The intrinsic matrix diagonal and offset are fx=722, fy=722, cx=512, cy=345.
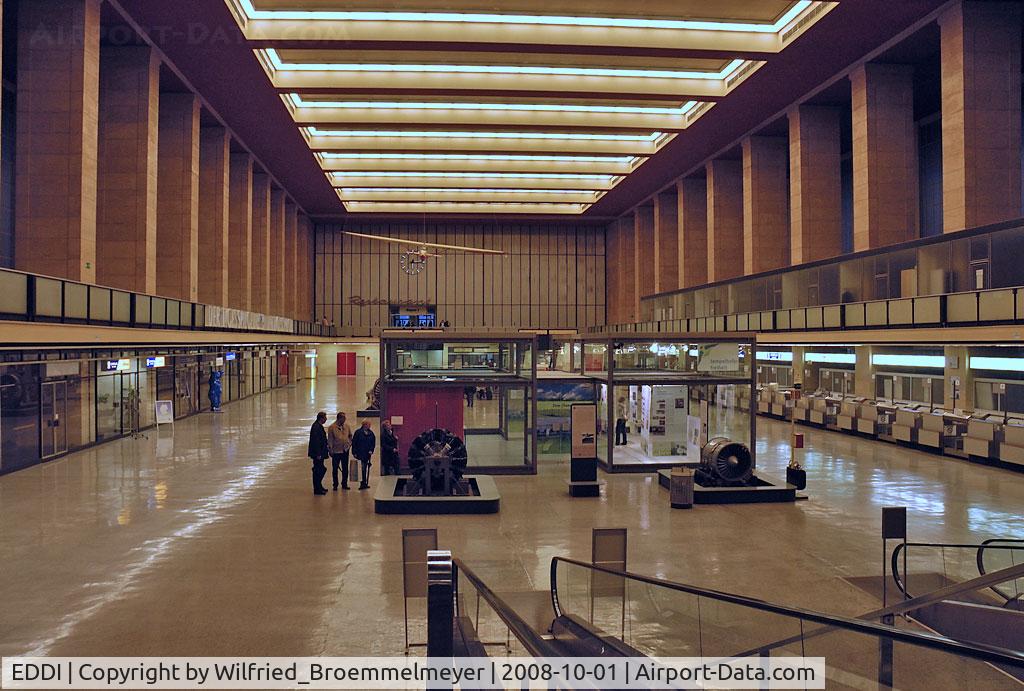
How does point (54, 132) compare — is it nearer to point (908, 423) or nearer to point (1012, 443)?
point (908, 423)

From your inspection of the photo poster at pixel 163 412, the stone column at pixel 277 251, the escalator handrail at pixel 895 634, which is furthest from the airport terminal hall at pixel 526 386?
the stone column at pixel 277 251

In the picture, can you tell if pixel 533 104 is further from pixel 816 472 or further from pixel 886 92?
pixel 816 472

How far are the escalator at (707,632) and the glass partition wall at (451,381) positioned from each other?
906 centimetres

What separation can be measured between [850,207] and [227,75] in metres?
35.2

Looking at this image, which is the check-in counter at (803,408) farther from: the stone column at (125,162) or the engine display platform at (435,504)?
the stone column at (125,162)

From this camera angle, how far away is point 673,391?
17.5 m

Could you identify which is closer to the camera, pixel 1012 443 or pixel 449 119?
Answer: pixel 1012 443

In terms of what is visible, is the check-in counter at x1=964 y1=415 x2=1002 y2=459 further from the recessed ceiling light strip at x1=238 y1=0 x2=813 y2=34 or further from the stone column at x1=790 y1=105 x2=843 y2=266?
the stone column at x1=790 y1=105 x2=843 y2=266

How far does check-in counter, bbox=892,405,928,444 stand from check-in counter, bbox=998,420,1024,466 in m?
3.23

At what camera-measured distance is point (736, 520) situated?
12250mm

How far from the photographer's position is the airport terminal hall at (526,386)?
6609 mm

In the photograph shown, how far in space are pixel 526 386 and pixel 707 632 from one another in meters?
11.4

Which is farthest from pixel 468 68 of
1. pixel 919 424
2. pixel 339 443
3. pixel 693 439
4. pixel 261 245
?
pixel 261 245

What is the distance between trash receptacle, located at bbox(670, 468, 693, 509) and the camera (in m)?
13.0
